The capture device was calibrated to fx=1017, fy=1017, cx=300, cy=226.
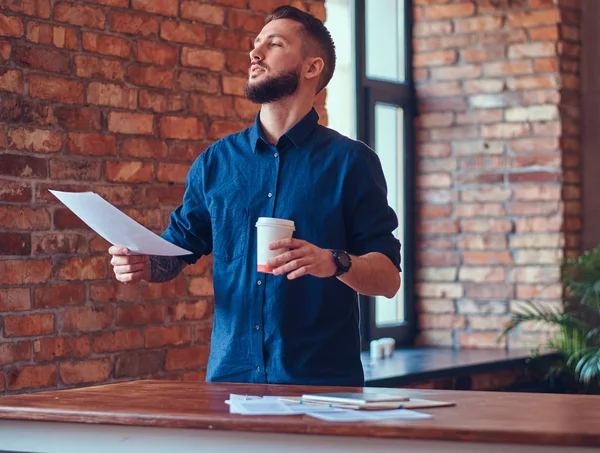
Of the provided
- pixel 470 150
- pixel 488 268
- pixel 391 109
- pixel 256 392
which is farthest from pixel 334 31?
pixel 256 392

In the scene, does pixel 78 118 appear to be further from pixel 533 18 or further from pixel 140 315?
pixel 533 18

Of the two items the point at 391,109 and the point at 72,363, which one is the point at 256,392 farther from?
the point at 391,109

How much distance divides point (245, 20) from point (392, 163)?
1.63 metres

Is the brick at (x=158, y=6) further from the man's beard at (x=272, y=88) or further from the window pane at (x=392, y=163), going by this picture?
the window pane at (x=392, y=163)

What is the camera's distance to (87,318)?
322cm

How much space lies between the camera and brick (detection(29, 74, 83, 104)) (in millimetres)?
3061

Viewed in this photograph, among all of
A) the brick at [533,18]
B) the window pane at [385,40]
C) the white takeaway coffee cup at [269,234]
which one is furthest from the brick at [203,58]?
the brick at [533,18]

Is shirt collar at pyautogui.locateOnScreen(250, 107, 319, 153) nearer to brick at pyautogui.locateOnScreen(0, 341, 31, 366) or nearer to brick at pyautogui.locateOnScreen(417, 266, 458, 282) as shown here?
brick at pyautogui.locateOnScreen(0, 341, 31, 366)

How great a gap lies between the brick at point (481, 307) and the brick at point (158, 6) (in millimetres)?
2289

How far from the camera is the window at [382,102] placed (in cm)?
486

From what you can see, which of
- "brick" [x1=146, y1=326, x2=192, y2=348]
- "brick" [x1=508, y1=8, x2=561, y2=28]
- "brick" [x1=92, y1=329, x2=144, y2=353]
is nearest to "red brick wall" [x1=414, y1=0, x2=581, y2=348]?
"brick" [x1=508, y1=8, x2=561, y2=28]

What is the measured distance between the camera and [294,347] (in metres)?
2.42

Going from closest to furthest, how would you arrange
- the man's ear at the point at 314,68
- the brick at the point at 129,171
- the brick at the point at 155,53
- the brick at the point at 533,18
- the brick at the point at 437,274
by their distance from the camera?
the man's ear at the point at 314,68 < the brick at the point at 129,171 < the brick at the point at 155,53 < the brick at the point at 533,18 < the brick at the point at 437,274

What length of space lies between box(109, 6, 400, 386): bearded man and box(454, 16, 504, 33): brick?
2538 mm
